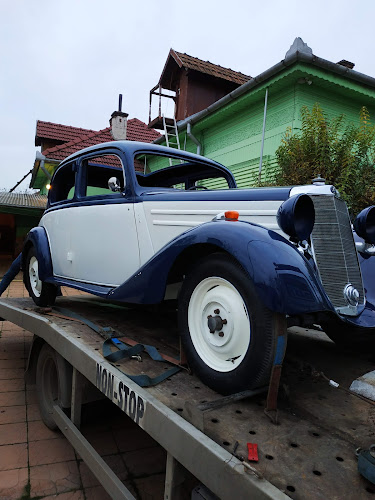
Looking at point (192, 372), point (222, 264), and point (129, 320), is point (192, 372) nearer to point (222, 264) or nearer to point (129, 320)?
point (222, 264)

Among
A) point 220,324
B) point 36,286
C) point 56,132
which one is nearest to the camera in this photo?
point 220,324

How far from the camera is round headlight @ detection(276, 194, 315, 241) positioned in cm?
176

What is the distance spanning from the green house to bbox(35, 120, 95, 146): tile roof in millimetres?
7002

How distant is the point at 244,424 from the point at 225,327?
46 centimetres

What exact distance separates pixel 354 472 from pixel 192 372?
0.88m

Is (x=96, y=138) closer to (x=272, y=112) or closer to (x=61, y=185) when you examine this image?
(x=272, y=112)

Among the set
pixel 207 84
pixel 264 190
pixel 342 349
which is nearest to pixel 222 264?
pixel 264 190

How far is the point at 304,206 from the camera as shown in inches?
71.7

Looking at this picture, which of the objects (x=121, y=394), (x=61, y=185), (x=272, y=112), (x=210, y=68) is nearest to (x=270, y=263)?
(x=121, y=394)

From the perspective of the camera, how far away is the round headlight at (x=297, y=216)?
5.79 ft

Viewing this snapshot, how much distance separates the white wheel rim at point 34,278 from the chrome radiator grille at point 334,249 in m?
2.74

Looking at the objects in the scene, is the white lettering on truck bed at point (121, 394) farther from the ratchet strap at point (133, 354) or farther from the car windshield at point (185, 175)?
the car windshield at point (185, 175)

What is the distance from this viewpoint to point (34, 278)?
3840 mm

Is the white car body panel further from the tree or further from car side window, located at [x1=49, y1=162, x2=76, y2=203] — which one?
the tree
